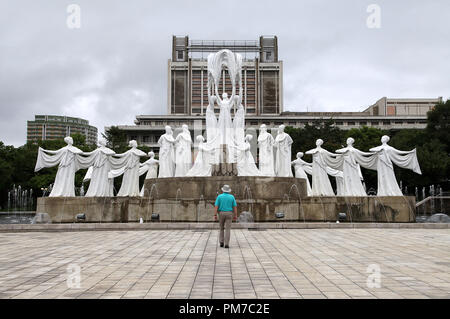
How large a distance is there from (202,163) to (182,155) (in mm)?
1460

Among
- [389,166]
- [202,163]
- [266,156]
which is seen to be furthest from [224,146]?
[389,166]

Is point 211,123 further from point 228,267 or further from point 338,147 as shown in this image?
point 338,147

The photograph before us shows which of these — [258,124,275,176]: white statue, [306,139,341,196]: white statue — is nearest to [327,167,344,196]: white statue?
[306,139,341,196]: white statue

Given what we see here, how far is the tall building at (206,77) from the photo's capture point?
92.4 metres

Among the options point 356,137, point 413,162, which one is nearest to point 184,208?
point 413,162

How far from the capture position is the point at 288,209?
56.9 ft

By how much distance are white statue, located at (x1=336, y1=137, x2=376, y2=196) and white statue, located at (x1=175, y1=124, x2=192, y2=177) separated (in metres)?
7.74

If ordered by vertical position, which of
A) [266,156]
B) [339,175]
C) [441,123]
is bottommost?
[339,175]

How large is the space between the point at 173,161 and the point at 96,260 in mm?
14282

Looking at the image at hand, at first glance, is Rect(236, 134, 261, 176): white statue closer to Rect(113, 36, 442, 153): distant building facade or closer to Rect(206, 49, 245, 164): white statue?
Rect(206, 49, 245, 164): white statue

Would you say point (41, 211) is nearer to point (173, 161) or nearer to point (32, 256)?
point (173, 161)

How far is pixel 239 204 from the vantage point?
16.8 metres

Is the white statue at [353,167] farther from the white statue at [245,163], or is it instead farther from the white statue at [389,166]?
the white statue at [245,163]

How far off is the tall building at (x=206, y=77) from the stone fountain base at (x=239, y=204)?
7313 cm
